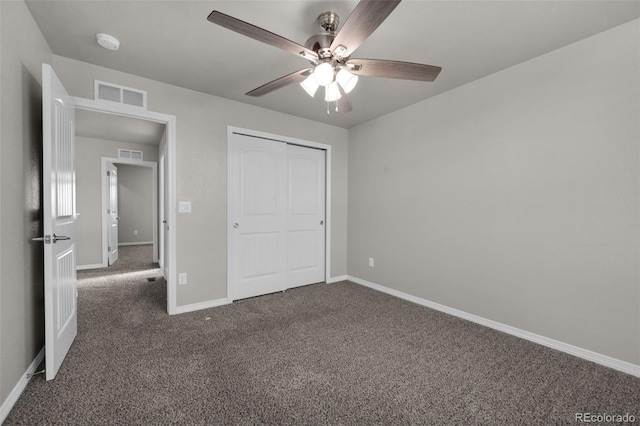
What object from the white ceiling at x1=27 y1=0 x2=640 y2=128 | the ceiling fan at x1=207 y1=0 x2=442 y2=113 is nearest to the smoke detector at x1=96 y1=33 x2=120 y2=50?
the white ceiling at x1=27 y1=0 x2=640 y2=128

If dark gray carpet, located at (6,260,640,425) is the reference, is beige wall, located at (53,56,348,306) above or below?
above

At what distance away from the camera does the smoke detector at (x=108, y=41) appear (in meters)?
2.10

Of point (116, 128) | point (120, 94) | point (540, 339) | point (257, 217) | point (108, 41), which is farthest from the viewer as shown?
point (116, 128)

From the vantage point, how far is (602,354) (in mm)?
2070

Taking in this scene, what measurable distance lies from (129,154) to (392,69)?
5869mm

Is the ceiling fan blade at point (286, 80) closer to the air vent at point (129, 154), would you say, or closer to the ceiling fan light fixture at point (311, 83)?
the ceiling fan light fixture at point (311, 83)

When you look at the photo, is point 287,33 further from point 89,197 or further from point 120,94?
point 89,197

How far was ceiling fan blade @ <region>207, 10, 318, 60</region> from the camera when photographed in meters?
1.30

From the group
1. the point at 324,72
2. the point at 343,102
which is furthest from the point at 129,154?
the point at 324,72

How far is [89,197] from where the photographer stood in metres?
5.32

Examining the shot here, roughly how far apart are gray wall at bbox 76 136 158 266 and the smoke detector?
13.4 feet

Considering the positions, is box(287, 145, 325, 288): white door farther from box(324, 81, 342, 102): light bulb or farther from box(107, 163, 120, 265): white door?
box(107, 163, 120, 265): white door

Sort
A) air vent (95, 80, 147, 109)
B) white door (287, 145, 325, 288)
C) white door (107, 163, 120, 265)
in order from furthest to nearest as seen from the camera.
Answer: white door (107, 163, 120, 265)
white door (287, 145, 325, 288)
air vent (95, 80, 147, 109)

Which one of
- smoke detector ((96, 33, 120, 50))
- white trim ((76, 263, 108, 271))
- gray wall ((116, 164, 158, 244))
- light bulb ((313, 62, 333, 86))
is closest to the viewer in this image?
light bulb ((313, 62, 333, 86))
